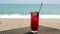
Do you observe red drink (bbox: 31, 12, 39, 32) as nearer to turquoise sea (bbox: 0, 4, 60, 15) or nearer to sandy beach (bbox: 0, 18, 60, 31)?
sandy beach (bbox: 0, 18, 60, 31)

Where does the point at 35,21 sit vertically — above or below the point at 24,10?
below

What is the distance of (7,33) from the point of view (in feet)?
9.00

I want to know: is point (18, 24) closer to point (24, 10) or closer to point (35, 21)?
point (35, 21)

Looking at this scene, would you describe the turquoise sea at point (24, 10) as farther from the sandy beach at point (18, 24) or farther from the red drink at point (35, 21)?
the red drink at point (35, 21)

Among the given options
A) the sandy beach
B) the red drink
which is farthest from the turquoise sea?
the red drink

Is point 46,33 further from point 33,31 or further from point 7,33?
point 7,33

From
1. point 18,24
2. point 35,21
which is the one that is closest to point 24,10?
point 18,24

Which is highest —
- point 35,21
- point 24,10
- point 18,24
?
point 24,10

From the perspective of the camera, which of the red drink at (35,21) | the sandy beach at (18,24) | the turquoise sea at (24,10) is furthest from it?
the turquoise sea at (24,10)

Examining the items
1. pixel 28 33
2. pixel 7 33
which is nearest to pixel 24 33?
pixel 28 33

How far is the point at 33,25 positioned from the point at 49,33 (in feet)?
0.97

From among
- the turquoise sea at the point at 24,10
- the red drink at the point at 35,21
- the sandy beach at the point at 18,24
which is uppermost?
the turquoise sea at the point at 24,10

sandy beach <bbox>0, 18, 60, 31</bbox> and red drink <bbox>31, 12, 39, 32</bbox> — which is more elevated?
red drink <bbox>31, 12, 39, 32</bbox>

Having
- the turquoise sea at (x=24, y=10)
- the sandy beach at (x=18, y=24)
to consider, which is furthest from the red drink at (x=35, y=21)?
the turquoise sea at (x=24, y=10)
